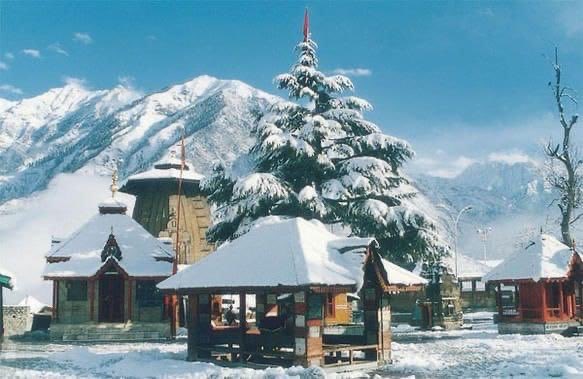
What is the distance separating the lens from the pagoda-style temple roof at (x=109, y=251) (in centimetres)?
3422

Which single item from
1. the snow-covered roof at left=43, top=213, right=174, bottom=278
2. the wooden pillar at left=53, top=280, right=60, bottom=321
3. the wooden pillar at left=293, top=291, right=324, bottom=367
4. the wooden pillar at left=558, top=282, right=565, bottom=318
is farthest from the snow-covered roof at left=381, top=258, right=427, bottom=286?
the wooden pillar at left=53, top=280, right=60, bottom=321

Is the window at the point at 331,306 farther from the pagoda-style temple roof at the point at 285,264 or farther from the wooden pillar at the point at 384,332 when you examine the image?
the pagoda-style temple roof at the point at 285,264

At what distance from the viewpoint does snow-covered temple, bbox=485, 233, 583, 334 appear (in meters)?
32.4

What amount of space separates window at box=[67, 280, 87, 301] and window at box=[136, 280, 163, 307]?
262 cm

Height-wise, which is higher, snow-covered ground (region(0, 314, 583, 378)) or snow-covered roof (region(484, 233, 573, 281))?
snow-covered roof (region(484, 233, 573, 281))

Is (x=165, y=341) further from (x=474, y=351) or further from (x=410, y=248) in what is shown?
(x=474, y=351)

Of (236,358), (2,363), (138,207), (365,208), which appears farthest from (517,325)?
(138,207)

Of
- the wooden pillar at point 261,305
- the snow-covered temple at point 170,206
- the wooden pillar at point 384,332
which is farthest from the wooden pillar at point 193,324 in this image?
the snow-covered temple at point 170,206

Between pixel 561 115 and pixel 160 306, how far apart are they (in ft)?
82.4

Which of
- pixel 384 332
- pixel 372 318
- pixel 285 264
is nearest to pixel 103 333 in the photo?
pixel 372 318

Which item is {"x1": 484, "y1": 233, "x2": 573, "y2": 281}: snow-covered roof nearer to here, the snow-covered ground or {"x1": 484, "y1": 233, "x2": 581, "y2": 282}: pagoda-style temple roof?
{"x1": 484, "y1": 233, "x2": 581, "y2": 282}: pagoda-style temple roof

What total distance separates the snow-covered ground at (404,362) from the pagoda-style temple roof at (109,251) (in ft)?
19.9

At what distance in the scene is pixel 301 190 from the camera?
32031 mm

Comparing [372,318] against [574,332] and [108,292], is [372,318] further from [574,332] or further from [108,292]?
[108,292]
